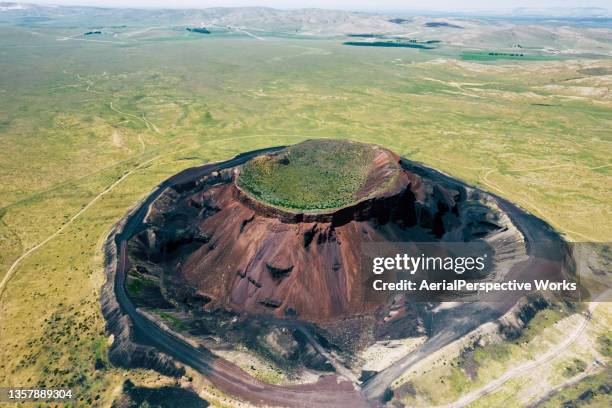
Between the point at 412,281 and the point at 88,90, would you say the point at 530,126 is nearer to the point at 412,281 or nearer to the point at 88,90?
the point at 412,281

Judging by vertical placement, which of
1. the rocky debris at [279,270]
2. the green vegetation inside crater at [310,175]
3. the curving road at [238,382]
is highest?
the green vegetation inside crater at [310,175]

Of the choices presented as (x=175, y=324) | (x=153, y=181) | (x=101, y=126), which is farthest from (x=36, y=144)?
(x=175, y=324)

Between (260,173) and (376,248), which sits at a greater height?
(260,173)

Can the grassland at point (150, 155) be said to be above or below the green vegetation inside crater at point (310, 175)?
below

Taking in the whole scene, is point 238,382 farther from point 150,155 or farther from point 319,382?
point 150,155

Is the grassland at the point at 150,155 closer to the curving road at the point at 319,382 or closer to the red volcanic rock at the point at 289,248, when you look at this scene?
the curving road at the point at 319,382

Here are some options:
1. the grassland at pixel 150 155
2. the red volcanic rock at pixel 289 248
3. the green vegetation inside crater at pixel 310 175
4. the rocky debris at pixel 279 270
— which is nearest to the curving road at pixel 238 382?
the grassland at pixel 150 155

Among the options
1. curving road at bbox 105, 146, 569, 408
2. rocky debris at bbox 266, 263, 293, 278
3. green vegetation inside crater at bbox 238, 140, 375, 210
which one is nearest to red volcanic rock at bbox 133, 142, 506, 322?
rocky debris at bbox 266, 263, 293, 278
